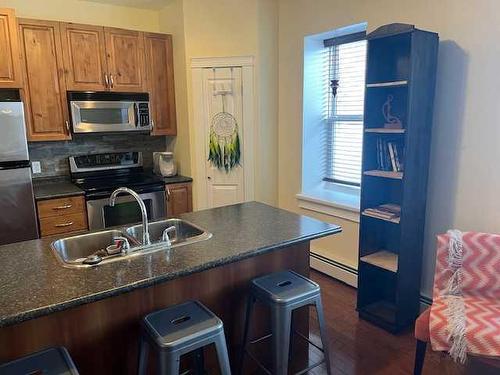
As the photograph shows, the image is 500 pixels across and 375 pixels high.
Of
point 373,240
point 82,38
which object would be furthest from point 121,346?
point 82,38

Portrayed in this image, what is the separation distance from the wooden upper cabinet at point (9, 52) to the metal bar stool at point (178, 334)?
2403 mm

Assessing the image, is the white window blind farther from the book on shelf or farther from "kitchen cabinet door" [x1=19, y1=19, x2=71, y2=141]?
"kitchen cabinet door" [x1=19, y1=19, x2=71, y2=141]

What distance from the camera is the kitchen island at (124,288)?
4.46ft

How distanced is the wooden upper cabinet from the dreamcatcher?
1.64 meters

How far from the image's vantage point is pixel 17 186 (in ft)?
9.20

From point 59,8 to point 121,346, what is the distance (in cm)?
319

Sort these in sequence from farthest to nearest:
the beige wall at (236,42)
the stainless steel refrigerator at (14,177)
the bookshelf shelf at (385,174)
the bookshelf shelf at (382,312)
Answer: the beige wall at (236,42) → the stainless steel refrigerator at (14,177) → the bookshelf shelf at (382,312) → the bookshelf shelf at (385,174)

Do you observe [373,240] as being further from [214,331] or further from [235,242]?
[214,331]

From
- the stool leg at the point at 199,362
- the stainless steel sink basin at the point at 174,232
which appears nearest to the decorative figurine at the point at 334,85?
the stainless steel sink basin at the point at 174,232

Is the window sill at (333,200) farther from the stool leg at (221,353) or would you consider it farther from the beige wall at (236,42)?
the stool leg at (221,353)

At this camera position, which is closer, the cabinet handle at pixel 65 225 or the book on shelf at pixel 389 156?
the book on shelf at pixel 389 156

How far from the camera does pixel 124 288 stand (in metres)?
1.39

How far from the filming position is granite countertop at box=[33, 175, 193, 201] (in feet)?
10.1

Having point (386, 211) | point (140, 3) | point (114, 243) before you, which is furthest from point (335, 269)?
point (140, 3)
